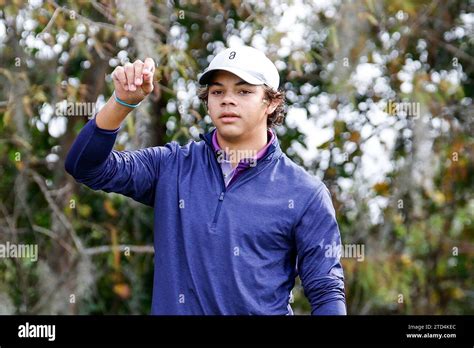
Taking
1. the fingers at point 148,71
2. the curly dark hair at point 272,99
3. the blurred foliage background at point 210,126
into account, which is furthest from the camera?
the blurred foliage background at point 210,126

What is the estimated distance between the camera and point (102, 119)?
2.32 metres

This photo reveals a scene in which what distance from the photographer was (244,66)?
8.02 ft

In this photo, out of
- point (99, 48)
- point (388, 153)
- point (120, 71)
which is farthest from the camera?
point (388, 153)

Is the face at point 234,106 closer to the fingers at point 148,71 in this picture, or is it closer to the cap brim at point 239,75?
the cap brim at point 239,75

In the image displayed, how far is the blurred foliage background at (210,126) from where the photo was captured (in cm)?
472

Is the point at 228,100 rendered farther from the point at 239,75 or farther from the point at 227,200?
the point at 227,200

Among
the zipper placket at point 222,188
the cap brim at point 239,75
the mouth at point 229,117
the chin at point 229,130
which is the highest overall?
the cap brim at point 239,75

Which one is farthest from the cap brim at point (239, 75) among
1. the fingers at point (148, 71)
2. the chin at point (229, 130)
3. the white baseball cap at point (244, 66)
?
the fingers at point (148, 71)

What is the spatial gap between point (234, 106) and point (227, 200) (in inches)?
8.7

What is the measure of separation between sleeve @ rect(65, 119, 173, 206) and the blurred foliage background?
204cm

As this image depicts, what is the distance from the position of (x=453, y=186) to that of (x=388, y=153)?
→ 1.76 ft

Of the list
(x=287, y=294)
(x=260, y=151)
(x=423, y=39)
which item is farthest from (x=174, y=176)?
(x=423, y=39)

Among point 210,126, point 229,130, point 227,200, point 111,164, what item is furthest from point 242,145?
point 210,126
